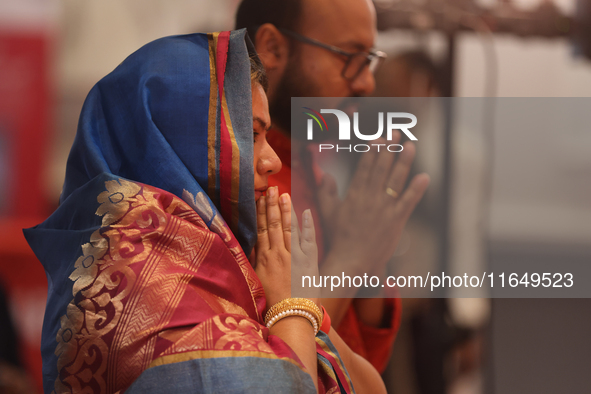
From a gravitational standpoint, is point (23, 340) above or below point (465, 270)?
below

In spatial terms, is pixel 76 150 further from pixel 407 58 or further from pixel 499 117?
pixel 499 117

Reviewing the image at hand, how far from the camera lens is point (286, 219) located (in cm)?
89

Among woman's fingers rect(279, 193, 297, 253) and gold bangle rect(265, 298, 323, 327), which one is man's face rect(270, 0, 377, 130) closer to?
woman's fingers rect(279, 193, 297, 253)

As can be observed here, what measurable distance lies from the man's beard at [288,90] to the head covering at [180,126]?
254 millimetres

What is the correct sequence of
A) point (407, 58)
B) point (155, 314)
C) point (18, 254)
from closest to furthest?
point (155, 314) → point (407, 58) → point (18, 254)

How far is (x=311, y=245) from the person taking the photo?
0.89 metres

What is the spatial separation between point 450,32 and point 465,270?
0.65m

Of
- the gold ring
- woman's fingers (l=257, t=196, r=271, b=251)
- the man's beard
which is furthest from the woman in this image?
the gold ring

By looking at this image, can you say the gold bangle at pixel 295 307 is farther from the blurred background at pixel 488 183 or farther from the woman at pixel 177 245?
the blurred background at pixel 488 183

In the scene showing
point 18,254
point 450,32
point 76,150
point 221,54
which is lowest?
point 18,254

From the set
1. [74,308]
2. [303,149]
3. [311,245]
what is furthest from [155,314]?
[303,149]

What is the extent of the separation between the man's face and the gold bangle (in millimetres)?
497

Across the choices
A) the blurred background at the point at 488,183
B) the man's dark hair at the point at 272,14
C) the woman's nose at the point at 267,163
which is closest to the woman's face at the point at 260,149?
the woman's nose at the point at 267,163

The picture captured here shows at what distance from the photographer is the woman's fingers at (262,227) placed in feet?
2.85
